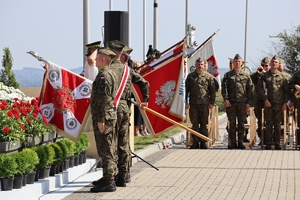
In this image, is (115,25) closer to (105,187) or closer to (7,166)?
(105,187)

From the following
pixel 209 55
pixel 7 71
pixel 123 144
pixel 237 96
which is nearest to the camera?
pixel 123 144

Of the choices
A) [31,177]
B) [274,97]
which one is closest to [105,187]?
[31,177]

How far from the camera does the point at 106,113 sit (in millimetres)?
11414

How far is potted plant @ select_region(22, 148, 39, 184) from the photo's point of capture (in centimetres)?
1085

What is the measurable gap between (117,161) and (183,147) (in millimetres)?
7410

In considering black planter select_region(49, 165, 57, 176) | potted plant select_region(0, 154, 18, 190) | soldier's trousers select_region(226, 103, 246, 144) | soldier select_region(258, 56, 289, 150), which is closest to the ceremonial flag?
soldier's trousers select_region(226, 103, 246, 144)

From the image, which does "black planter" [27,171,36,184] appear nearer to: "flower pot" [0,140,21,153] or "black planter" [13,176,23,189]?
"black planter" [13,176,23,189]

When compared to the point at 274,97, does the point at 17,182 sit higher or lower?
lower

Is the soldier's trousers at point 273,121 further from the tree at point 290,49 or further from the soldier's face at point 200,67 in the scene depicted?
the tree at point 290,49

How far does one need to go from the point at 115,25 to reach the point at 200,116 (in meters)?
5.59

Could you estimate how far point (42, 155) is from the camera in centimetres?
1154

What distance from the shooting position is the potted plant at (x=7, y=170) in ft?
34.1

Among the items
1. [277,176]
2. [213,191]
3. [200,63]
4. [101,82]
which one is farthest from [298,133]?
[101,82]

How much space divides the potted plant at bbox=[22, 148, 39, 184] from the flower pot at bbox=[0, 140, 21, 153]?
203mm
